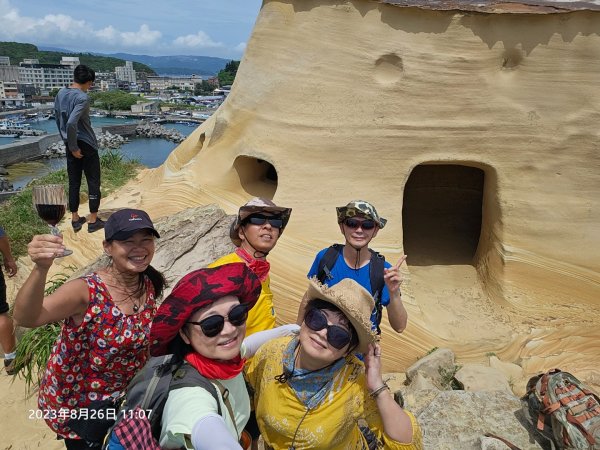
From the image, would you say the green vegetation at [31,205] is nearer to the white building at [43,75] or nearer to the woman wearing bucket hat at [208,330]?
the woman wearing bucket hat at [208,330]

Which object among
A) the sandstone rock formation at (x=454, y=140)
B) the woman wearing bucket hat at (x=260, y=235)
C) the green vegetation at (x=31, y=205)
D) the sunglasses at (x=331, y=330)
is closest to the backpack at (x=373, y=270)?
the woman wearing bucket hat at (x=260, y=235)

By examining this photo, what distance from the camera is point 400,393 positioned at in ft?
13.4

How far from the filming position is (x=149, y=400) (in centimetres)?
157

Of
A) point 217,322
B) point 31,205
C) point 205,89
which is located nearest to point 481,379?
point 217,322

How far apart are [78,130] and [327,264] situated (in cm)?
370

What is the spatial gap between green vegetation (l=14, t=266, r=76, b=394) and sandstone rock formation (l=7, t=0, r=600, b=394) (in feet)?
4.28

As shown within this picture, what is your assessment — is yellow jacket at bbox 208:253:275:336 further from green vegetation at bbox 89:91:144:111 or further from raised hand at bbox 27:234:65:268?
green vegetation at bbox 89:91:144:111

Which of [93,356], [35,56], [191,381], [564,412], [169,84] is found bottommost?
[169,84]

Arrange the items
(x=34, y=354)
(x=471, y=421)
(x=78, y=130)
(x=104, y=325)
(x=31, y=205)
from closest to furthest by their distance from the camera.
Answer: (x=104, y=325) < (x=471, y=421) < (x=34, y=354) < (x=78, y=130) < (x=31, y=205)

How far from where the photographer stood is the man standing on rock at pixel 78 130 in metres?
4.81

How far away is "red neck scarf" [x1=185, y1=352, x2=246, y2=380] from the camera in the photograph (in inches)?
65.3

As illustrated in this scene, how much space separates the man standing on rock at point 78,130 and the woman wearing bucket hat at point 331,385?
406 cm

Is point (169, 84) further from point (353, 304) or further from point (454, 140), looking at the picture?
point (353, 304)

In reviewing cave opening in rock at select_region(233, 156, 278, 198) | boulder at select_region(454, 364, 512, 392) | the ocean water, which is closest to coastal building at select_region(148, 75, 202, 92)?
the ocean water
